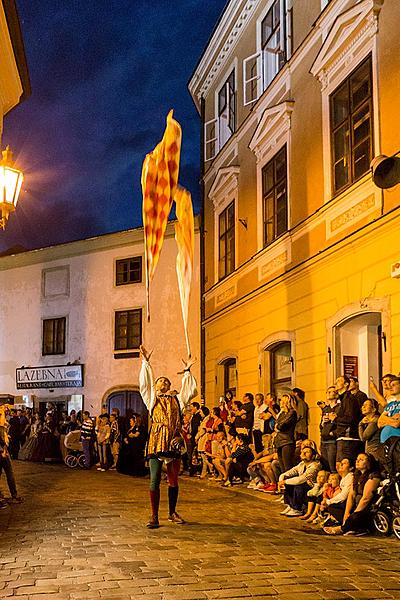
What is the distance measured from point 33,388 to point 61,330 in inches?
96.9

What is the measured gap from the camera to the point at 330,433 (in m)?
10.9

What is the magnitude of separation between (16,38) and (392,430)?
29.0 feet

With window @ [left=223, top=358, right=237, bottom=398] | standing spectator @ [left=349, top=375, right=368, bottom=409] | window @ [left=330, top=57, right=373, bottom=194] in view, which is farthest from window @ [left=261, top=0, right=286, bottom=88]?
standing spectator @ [left=349, top=375, right=368, bottom=409]

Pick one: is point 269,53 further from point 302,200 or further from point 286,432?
point 286,432

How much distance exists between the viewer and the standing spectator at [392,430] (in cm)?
869

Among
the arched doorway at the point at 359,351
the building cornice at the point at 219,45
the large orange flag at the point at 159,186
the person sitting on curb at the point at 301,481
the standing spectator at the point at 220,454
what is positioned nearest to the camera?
the large orange flag at the point at 159,186

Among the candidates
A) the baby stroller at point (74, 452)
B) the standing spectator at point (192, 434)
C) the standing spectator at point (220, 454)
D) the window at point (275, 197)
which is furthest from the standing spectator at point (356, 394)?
the baby stroller at point (74, 452)

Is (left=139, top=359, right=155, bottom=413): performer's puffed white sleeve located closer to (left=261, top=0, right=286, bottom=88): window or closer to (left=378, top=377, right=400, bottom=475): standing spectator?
(left=378, top=377, right=400, bottom=475): standing spectator

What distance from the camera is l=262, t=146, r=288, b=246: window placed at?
16.6 m

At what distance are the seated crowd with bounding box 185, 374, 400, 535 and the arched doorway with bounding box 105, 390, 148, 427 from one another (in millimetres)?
10414

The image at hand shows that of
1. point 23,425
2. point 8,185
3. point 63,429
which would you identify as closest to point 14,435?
point 23,425

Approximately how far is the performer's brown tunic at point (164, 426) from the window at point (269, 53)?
31.7 feet

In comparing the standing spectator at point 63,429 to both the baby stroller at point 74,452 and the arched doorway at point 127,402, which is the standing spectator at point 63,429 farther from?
the arched doorway at point 127,402

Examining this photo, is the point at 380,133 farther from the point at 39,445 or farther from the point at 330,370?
the point at 39,445
